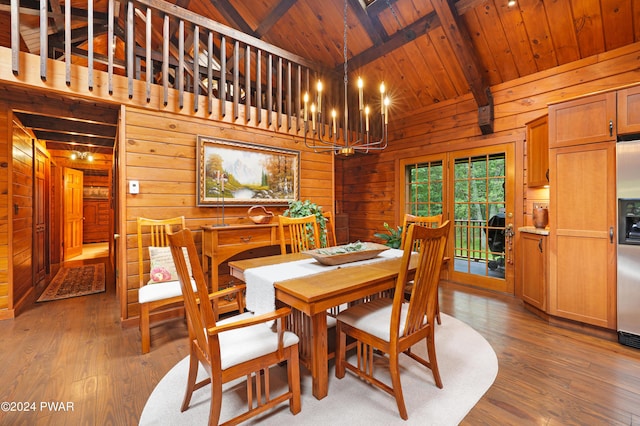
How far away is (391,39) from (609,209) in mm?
3233

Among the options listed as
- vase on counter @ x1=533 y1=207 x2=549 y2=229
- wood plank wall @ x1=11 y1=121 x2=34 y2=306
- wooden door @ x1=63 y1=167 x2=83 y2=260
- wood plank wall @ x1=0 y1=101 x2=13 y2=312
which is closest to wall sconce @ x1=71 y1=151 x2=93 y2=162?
wooden door @ x1=63 y1=167 x2=83 y2=260

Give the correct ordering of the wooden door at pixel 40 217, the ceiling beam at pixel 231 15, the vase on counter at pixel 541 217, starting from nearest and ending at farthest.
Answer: the vase on counter at pixel 541 217
the wooden door at pixel 40 217
the ceiling beam at pixel 231 15

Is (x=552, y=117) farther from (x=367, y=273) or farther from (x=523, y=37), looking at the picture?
(x=367, y=273)

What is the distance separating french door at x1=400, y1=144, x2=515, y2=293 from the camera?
3889 millimetres

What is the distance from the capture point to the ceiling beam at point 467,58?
3.16m

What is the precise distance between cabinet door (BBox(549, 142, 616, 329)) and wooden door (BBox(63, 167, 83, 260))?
334 inches

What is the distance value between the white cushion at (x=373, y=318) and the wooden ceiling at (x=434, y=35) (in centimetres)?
324

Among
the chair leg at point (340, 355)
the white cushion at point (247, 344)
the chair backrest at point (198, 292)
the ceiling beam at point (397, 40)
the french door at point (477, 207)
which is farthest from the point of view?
the french door at point (477, 207)

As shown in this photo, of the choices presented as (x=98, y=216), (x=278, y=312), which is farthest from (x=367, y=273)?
(x=98, y=216)

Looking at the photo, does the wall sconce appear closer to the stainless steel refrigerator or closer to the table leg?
the table leg

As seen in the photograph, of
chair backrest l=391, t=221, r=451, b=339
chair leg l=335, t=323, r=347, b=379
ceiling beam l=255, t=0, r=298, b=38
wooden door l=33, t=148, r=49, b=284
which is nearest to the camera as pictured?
chair backrest l=391, t=221, r=451, b=339

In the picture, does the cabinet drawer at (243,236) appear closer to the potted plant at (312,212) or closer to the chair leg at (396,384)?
the potted plant at (312,212)

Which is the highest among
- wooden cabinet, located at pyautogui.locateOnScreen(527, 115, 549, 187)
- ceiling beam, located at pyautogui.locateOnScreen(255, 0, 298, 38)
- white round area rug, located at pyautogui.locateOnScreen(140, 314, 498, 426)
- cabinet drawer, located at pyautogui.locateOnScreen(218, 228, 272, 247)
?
ceiling beam, located at pyautogui.locateOnScreen(255, 0, 298, 38)

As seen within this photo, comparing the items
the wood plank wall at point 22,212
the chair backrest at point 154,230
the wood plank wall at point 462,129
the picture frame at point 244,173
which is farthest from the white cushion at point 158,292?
the wood plank wall at point 462,129
